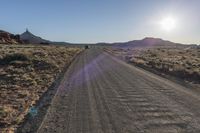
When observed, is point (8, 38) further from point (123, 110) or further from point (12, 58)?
point (123, 110)

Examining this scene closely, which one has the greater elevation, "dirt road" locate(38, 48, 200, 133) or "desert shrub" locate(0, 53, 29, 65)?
"dirt road" locate(38, 48, 200, 133)

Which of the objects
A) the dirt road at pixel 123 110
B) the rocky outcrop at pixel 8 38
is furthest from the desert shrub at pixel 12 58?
the rocky outcrop at pixel 8 38

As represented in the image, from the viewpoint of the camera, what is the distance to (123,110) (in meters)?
11.7

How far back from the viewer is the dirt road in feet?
30.9

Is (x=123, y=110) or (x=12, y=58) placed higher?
(x=123, y=110)

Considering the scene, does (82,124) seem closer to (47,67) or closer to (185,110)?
(185,110)

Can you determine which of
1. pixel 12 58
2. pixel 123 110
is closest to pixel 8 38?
pixel 12 58

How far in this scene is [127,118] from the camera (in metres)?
10.5

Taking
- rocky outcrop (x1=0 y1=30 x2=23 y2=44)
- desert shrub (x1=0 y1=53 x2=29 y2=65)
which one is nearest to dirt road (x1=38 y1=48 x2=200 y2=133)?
desert shrub (x1=0 y1=53 x2=29 y2=65)

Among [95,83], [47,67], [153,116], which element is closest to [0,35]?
[47,67]

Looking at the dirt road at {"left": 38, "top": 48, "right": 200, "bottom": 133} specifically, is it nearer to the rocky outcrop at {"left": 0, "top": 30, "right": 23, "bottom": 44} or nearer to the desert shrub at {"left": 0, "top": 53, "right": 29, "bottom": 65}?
the desert shrub at {"left": 0, "top": 53, "right": 29, "bottom": 65}

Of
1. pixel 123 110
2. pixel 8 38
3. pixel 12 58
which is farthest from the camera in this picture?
pixel 8 38

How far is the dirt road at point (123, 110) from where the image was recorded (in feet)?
30.9

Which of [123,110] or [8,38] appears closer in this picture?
[123,110]
